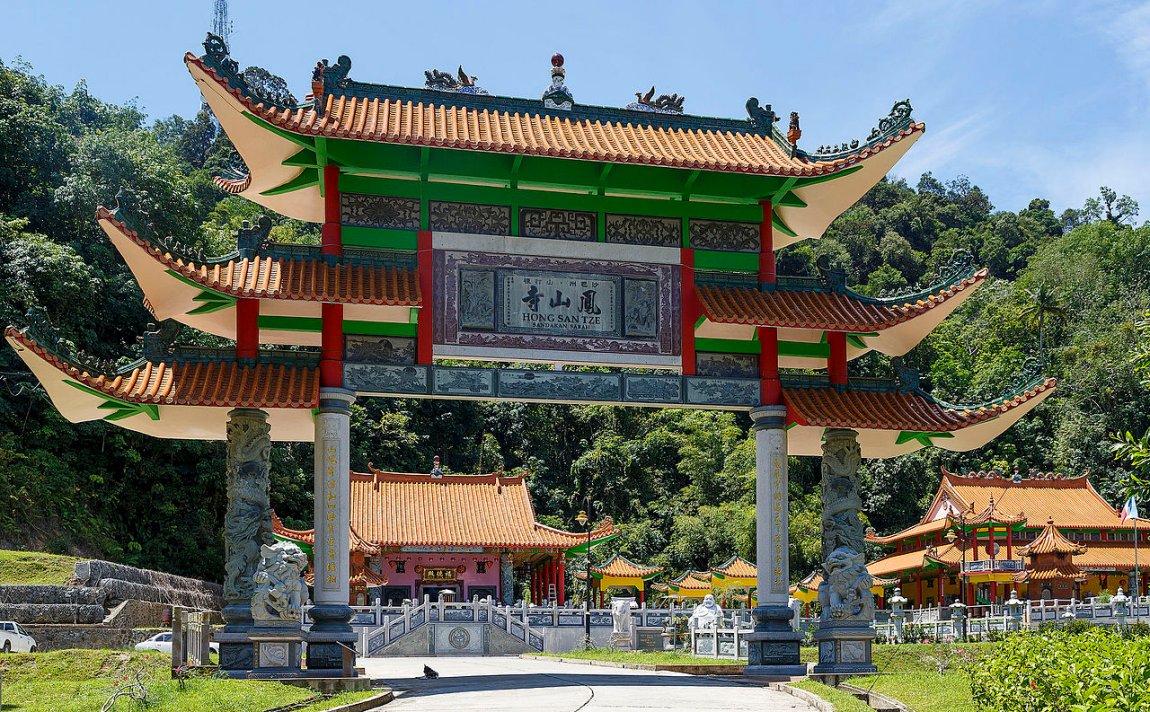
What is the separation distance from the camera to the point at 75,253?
38750 millimetres

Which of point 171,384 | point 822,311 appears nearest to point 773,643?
point 822,311

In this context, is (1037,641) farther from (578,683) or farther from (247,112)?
(247,112)

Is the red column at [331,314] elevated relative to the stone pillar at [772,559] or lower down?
elevated

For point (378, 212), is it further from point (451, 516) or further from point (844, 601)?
point (451, 516)

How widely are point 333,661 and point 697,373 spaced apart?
6346mm

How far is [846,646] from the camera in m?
15.9

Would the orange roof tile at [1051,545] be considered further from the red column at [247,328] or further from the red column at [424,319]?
the red column at [247,328]

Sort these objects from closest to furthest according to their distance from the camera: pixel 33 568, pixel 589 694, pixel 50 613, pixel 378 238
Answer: pixel 589 694 < pixel 378 238 < pixel 50 613 < pixel 33 568

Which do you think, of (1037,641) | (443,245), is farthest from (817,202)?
(1037,641)

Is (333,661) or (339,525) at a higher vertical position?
(339,525)

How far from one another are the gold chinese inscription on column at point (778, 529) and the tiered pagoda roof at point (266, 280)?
561 centimetres

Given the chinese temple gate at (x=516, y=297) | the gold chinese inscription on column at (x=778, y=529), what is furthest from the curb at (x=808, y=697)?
the gold chinese inscription on column at (x=778, y=529)

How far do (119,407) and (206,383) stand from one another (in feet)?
3.95

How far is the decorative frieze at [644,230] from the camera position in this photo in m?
17.3
